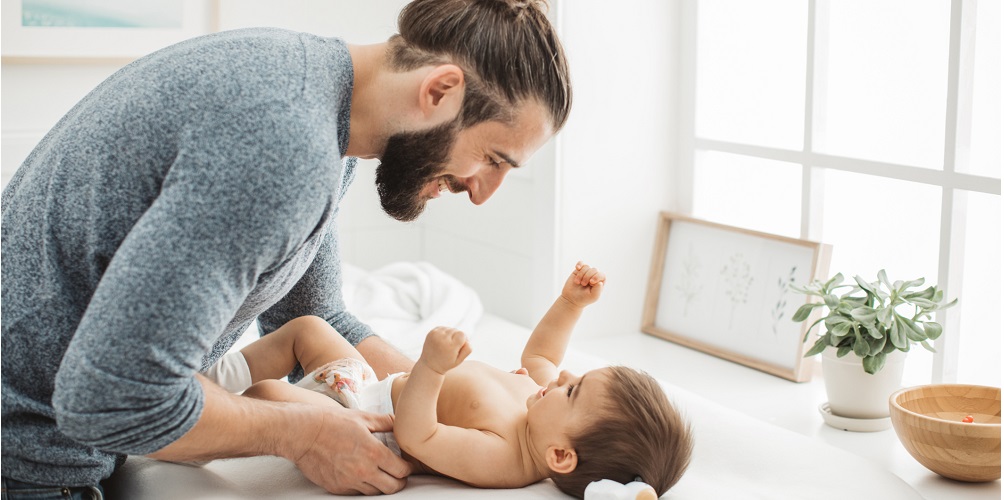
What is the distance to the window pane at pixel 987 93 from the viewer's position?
183cm

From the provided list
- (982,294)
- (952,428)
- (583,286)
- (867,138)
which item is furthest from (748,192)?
(952,428)

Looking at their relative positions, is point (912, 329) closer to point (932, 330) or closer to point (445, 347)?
point (932, 330)

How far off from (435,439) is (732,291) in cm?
123

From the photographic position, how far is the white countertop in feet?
5.27

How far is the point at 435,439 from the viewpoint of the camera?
1396 mm

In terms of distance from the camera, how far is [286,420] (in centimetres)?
132

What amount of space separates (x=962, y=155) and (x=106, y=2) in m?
2.26

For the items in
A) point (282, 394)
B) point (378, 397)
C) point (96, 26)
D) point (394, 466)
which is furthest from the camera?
point (96, 26)

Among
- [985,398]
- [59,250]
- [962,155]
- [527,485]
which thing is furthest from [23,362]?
[962,155]

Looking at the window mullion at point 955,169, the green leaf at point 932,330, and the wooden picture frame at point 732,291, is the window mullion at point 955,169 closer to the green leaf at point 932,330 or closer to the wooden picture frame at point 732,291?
the green leaf at point 932,330

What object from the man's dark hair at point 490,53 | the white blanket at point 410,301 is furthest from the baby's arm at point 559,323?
the white blanket at point 410,301

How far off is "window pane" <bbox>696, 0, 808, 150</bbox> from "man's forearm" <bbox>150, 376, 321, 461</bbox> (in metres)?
1.47

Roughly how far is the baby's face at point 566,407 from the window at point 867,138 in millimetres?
→ 877

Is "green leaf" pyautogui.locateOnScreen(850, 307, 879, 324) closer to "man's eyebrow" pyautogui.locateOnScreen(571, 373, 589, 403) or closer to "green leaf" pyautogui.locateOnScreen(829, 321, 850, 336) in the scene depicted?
"green leaf" pyautogui.locateOnScreen(829, 321, 850, 336)
